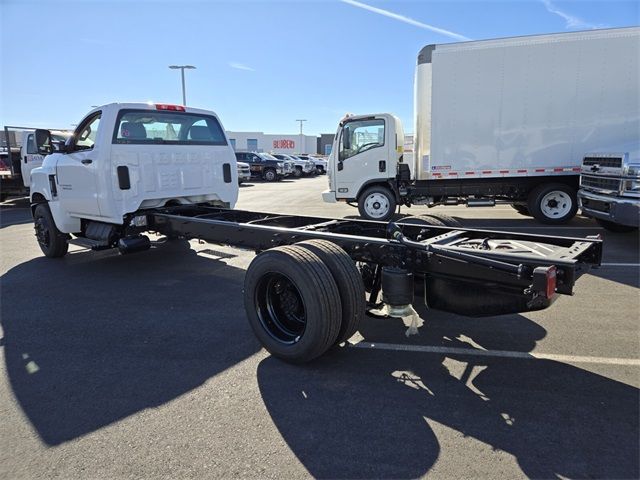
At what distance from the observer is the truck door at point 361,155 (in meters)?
11.1

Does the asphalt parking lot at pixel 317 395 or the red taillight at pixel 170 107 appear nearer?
the asphalt parking lot at pixel 317 395

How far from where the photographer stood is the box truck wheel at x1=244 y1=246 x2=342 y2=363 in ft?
10.8

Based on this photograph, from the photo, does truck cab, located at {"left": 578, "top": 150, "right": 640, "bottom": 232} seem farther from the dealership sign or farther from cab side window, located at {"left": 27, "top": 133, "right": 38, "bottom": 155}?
the dealership sign

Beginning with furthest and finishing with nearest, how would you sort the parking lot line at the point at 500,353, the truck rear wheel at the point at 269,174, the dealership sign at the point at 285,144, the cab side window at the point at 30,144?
the dealership sign at the point at 285,144 < the truck rear wheel at the point at 269,174 < the cab side window at the point at 30,144 < the parking lot line at the point at 500,353

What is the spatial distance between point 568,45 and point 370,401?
965cm

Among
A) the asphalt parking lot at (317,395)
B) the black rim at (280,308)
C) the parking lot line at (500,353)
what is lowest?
the asphalt parking lot at (317,395)

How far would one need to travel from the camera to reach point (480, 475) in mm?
2340

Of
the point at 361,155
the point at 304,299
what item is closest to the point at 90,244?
the point at 304,299

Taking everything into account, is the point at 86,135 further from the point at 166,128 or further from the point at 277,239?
the point at 277,239

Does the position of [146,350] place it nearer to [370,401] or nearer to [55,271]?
[370,401]

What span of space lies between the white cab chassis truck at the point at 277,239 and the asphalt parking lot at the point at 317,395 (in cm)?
44

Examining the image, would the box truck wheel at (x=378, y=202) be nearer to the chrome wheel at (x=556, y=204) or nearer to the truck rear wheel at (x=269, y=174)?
the chrome wheel at (x=556, y=204)

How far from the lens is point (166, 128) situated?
662 cm

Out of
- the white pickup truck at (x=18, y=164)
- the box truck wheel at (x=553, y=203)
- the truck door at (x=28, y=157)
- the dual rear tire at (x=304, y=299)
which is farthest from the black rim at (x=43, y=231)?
the box truck wheel at (x=553, y=203)
